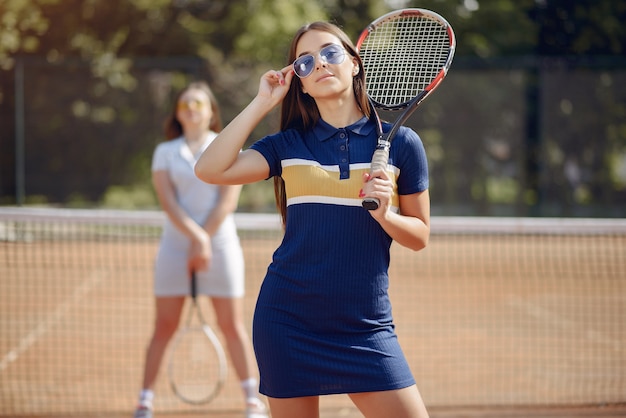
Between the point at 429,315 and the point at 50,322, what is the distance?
3531mm

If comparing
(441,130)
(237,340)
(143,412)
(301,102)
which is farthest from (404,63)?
(441,130)

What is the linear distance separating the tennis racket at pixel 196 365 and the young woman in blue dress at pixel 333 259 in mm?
1883

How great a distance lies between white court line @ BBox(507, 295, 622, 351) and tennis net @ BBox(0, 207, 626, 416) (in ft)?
0.06

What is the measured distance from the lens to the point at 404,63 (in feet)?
9.37

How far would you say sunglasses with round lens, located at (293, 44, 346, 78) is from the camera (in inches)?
92.9

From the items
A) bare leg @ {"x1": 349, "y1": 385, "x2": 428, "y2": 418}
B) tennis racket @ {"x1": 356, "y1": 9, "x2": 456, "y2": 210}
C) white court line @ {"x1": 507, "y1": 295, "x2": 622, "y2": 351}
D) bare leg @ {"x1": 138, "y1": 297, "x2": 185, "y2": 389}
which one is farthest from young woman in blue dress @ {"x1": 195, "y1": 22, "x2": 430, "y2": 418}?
white court line @ {"x1": 507, "y1": 295, "x2": 622, "y2": 351}

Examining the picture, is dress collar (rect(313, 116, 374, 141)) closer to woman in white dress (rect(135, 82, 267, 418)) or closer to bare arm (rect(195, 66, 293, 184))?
bare arm (rect(195, 66, 293, 184))

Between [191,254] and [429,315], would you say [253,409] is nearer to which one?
[191,254]

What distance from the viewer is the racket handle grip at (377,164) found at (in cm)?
211

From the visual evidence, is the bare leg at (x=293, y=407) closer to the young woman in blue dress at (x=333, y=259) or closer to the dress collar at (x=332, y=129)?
the young woman in blue dress at (x=333, y=259)

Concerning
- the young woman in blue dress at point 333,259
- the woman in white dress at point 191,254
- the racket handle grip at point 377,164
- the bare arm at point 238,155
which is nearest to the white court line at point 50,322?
the woman in white dress at point 191,254

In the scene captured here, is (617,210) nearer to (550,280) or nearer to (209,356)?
(550,280)

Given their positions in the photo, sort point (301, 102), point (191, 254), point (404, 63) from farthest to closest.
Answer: point (191, 254), point (404, 63), point (301, 102)

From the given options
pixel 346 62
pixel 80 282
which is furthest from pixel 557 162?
pixel 346 62
